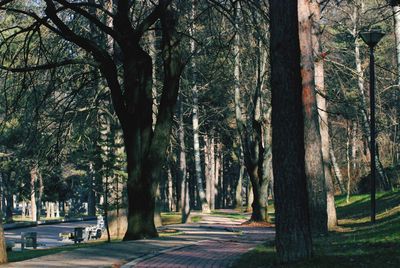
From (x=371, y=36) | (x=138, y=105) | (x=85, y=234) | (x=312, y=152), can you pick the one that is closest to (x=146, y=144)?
(x=138, y=105)

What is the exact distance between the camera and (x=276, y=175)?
396 inches

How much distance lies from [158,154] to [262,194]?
13564 mm

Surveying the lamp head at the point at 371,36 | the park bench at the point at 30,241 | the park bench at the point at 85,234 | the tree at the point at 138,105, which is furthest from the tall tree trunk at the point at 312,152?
the park bench at the point at 85,234

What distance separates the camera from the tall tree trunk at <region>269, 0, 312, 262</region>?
9984 millimetres

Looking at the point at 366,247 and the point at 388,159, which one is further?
the point at 388,159

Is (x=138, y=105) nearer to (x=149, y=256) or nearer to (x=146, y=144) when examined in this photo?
(x=146, y=144)

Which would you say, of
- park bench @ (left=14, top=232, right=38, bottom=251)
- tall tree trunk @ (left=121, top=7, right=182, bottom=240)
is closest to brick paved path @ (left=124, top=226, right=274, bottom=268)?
tall tree trunk @ (left=121, top=7, right=182, bottom=240)

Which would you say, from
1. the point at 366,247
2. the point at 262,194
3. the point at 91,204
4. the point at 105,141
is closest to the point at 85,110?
the point at 105,141

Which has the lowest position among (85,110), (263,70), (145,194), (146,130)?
(145,194)

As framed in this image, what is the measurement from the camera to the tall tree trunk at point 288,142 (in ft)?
32.8

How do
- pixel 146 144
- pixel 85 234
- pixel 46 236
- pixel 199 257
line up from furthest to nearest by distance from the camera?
1. pixel 46 236
2. pixel 85 234
3. pixel 146 144
4. pixel 199 257

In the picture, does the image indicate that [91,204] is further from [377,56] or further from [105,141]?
[105,141]

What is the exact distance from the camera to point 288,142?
10016 mm

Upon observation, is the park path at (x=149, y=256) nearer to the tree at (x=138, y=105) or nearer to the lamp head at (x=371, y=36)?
the tree at (x=138, y=105)
